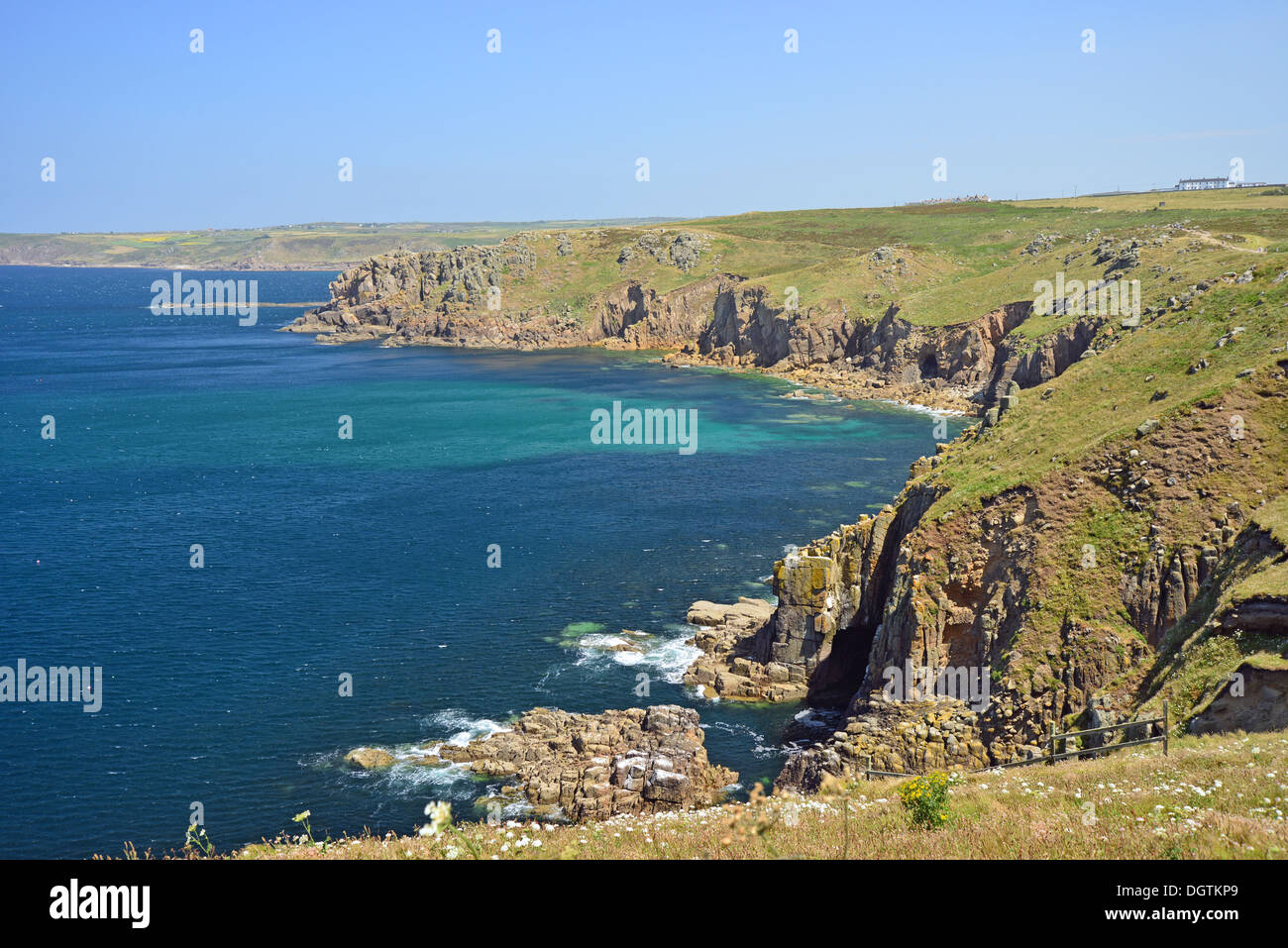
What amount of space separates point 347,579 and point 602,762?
30.5 meters

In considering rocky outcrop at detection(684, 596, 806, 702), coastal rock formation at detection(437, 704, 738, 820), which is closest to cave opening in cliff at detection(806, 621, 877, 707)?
rocky outcrop at detection(684, 596, 806, 702)

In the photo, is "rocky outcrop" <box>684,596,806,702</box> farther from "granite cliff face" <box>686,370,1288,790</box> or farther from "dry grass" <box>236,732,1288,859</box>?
"dry grass" <box>236,732,1288,859</box>

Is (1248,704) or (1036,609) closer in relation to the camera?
(1248,704)

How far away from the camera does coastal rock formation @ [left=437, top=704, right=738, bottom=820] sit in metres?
40.8

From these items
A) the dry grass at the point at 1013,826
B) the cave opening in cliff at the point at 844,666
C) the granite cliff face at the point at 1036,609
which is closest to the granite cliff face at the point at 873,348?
the cave opening in cliff at the point at 844,666

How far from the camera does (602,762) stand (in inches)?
1706

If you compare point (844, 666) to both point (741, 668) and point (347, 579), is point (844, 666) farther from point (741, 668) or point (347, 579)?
point (347, 579)

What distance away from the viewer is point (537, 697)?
50.8 m

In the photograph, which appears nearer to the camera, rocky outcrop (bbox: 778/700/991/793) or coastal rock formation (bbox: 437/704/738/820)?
rocky outcrop (bbox: 778/700/991/793)

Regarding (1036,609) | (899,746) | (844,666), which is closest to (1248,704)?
(1036,609)

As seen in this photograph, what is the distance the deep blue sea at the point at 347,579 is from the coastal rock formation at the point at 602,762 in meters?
1.92

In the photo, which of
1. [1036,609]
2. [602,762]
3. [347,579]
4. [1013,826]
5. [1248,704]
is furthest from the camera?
[347,579]

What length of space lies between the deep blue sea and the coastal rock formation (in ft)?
6.30
